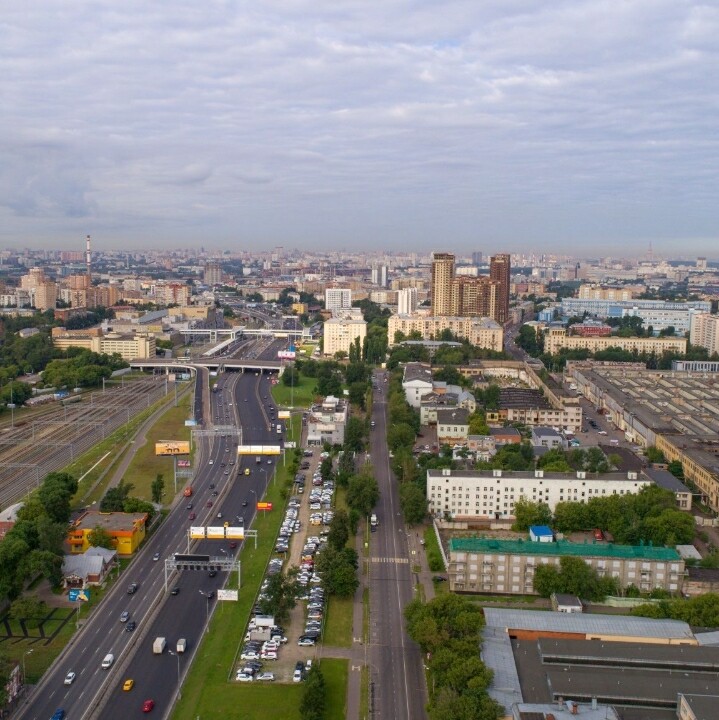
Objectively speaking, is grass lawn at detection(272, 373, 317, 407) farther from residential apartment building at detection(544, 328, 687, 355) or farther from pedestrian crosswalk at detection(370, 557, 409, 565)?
residential apartment building at detection(544, 328, 687, 355)

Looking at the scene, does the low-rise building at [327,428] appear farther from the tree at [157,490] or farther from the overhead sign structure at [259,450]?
the tree at [157,490]

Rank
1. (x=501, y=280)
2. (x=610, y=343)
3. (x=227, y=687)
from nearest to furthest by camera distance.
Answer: (x=227, y=687) → (x=610, y=343) → (x=501, y=280)

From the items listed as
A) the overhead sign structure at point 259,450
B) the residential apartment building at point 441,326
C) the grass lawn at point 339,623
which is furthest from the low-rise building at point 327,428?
the residential apartment building at point 441,326

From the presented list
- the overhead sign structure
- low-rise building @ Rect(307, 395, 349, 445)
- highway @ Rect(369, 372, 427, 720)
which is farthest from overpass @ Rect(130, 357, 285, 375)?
highway @ Rect(369, 372, 427, 720)

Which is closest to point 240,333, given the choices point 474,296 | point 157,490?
point 474,296

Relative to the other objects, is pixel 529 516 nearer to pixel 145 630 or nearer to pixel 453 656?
pixel 453 656

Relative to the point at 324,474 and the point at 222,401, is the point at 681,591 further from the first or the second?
the point at 222,401
